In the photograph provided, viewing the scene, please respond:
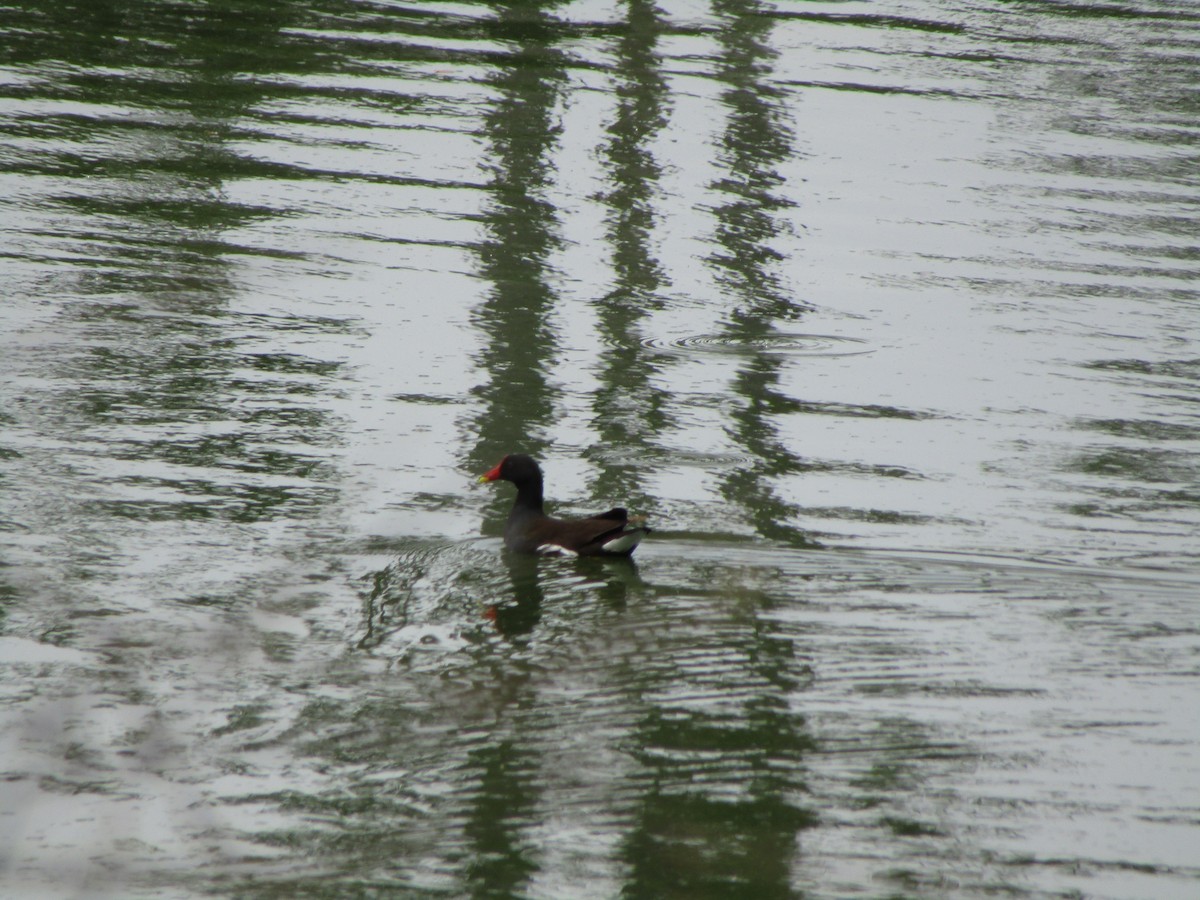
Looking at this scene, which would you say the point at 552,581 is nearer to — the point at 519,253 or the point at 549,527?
the point at 549,527

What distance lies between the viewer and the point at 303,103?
477 inches

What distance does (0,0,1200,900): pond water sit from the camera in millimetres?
4418

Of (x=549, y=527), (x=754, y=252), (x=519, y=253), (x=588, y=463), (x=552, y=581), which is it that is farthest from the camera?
(x=754, y=252)

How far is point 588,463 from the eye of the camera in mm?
7238

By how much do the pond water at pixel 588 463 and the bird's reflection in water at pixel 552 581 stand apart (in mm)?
21

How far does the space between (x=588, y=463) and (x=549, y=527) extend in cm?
90

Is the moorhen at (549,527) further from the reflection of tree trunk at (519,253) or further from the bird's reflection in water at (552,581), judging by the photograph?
the reflection of tree trunk at (519,253)

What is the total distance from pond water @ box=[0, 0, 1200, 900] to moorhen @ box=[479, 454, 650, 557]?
0.32ft

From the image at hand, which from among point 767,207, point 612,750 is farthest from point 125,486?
point 767,207

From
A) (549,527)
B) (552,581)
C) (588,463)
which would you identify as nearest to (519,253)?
(588,463)

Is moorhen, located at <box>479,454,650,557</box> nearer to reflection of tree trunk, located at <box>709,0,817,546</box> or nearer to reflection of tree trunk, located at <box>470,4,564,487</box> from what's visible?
reflection of tree trunk, located at <box>470,4,564,487</box>

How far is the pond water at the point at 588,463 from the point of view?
4418 mm

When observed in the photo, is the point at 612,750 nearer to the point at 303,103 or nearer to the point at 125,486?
the point at 125,486

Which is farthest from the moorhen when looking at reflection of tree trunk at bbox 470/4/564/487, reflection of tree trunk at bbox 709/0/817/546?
reflection of tree trunk at bbox 709/0/817/546
